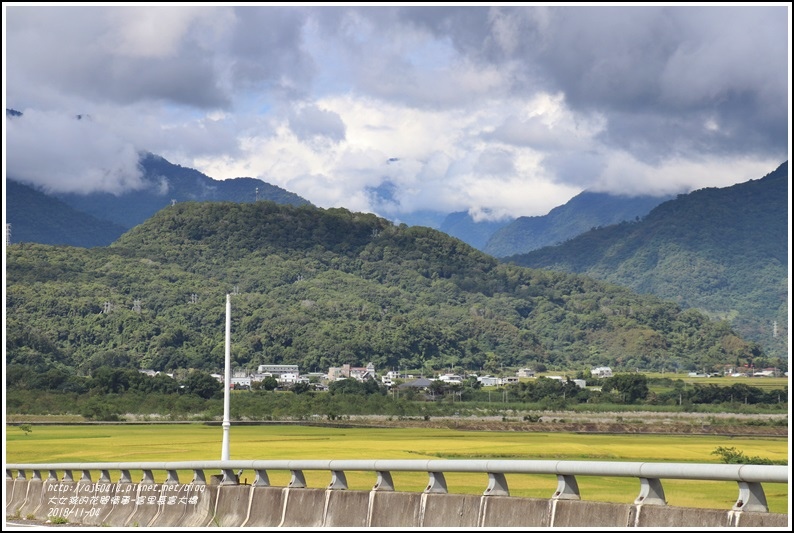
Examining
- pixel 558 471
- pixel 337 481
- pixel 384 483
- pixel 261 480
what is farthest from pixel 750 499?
pixel 261 480

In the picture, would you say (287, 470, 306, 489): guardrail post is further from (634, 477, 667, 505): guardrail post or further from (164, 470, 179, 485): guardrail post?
(634, 477, 667, 505): guardrail post

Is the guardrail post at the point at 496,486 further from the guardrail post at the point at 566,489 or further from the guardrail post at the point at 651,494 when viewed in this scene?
the guardrail post at the point at 651,494

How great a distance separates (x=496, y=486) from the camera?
1498 centimetres

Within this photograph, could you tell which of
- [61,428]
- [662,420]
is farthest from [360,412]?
[61,428]

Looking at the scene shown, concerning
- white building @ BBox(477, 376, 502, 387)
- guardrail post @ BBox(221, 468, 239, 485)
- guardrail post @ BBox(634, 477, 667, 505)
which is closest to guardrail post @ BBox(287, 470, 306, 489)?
guardrail post @ BBox(221, 468, 239, 485)

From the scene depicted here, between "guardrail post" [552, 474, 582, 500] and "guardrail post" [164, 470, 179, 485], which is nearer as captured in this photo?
"guardrail post" [552, 474, 582, 500]

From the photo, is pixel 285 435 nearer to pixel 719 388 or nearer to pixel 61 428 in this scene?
pixel 61 428

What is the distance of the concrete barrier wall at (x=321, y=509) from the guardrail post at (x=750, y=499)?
0.14m

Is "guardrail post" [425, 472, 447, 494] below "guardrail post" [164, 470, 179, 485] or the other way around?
the other way around

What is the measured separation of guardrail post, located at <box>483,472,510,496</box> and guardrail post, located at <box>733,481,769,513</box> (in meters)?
3.56

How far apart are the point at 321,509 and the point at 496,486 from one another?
130 inches

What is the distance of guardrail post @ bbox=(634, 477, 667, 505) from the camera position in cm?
1284

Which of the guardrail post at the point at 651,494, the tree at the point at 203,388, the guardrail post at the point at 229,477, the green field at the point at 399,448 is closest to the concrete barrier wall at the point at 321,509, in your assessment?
the guardrail post at the point at 651,494

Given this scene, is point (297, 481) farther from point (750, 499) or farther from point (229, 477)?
point (750, 499)
